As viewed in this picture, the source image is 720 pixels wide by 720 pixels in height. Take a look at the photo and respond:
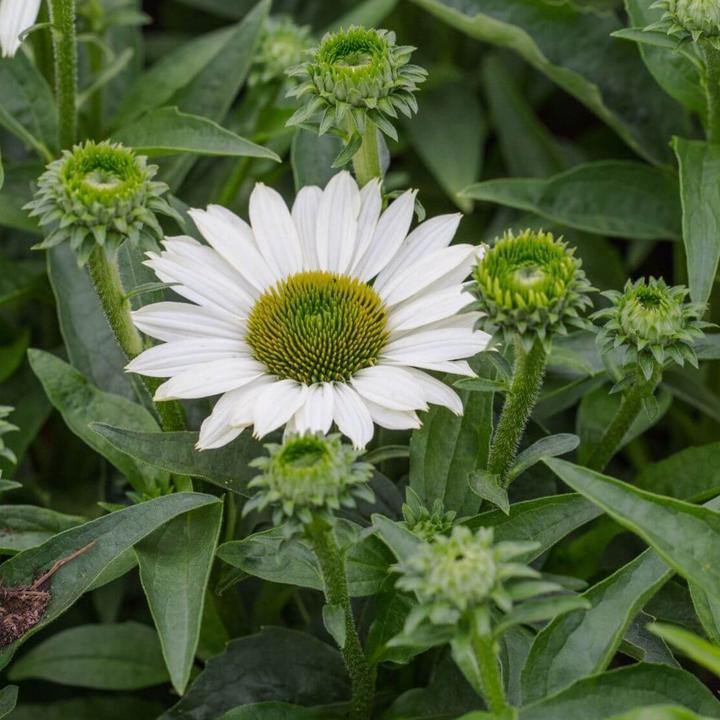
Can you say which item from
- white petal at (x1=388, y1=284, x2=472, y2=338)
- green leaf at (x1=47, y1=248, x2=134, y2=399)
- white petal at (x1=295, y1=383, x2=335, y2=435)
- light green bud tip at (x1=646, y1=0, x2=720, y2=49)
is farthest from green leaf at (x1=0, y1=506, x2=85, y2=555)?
light green bud tip at (x1=646, y1=0, x2=720, y2=49)

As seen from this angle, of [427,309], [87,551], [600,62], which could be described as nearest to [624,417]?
[427,309]

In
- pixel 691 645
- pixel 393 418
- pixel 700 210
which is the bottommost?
pixel 691 645

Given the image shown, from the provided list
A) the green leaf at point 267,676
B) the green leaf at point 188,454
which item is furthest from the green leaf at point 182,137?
the green leaf at point 267,676

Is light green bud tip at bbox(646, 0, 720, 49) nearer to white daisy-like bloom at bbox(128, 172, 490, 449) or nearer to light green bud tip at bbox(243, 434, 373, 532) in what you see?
white daisy-like bloom at bbox(128, 172, 490, 449)

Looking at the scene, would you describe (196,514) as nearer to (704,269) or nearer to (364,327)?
(364,327)

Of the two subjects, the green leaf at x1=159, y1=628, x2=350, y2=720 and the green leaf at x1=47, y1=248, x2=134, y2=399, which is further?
the green leaf at x1=47, y1=248, x2=134, y2=399

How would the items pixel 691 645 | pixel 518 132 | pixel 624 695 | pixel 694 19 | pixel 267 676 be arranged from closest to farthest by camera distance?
pixel 691 645 → pixel 624 695 → pixel 694 19 → pixel 267 676 → pixel 518 132

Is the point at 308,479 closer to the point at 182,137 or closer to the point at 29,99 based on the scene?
the point at 182,137
